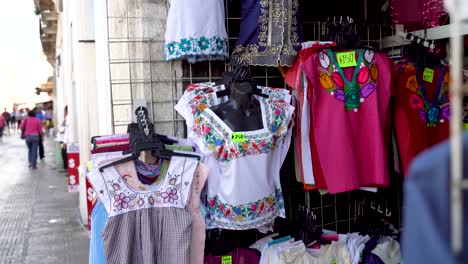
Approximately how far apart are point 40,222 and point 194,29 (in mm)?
5893

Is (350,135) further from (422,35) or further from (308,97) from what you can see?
(422,35)

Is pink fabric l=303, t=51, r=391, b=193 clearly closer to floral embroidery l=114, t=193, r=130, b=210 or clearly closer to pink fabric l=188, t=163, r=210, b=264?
pink fabric l=188, t=163, r=210, b=264

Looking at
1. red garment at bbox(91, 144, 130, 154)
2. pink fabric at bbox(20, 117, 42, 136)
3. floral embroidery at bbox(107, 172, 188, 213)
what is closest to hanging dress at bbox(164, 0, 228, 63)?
red garment at bbox(91, 144, 130, 154)

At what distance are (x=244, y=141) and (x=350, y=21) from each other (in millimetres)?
1155

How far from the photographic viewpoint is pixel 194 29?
3.84 metres

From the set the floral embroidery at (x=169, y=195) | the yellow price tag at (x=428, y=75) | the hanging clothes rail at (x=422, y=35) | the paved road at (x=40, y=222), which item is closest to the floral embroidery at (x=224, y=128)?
the floral embroidery at (x=169, y=195)

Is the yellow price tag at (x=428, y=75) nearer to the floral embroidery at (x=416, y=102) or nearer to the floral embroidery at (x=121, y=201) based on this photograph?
the floral embroidery at (x=416, y=102)

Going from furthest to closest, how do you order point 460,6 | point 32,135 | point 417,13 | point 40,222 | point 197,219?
point 32,135 < point 40,222 < point 417,13 < point 197,219 < point 460,6

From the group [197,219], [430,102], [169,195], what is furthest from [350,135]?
[169,195]

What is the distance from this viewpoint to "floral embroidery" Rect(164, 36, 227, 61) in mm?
3869

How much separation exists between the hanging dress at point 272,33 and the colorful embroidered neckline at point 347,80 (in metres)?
0.29

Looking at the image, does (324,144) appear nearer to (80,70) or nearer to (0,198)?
(80,70)

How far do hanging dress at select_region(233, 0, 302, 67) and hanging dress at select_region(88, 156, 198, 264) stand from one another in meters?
0.93

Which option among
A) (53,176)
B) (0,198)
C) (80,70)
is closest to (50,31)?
(53,176)
